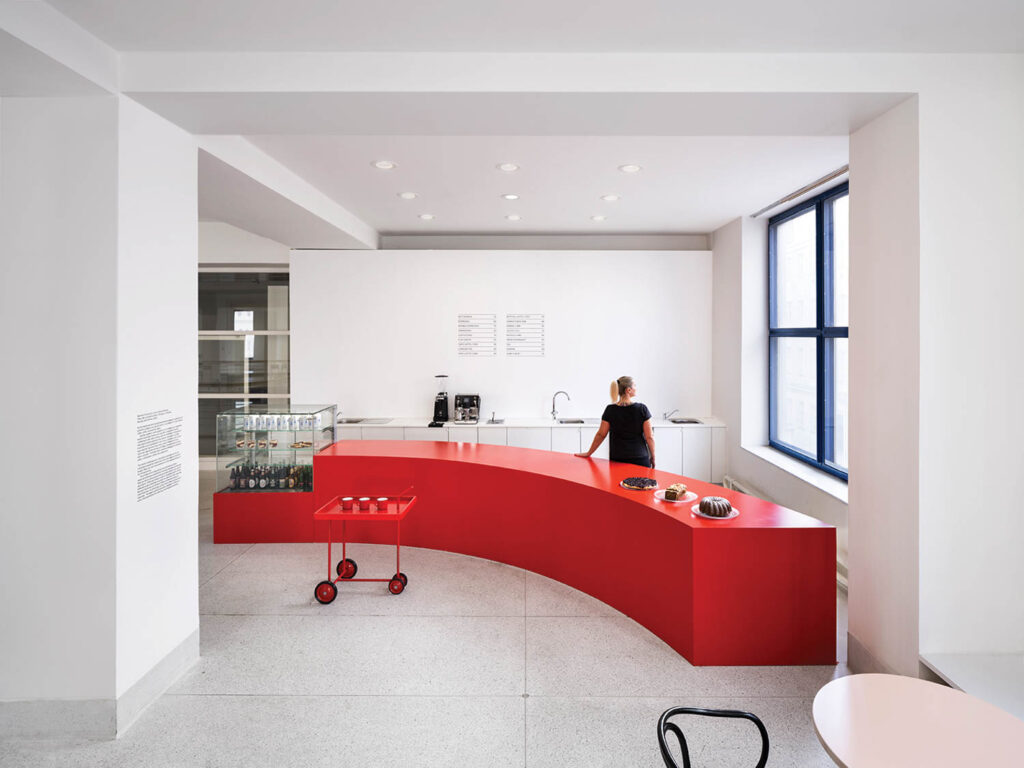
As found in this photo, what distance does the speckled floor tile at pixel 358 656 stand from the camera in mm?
2865

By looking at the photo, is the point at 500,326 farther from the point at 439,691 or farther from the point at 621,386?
the point at 439,691

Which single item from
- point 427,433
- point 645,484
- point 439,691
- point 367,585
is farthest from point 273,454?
point 645,484

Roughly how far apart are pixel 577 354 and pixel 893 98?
4660 millimetres

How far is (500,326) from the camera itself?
7.02m

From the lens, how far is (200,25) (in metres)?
2.33

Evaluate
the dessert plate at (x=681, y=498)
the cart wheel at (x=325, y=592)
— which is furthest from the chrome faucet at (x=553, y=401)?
the cart wheel at (x=325, y=592)

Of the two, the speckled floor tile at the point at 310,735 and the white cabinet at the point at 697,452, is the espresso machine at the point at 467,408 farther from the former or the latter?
the speckled floor tile at the point at 310,735

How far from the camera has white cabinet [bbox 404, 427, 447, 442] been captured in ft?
21.2

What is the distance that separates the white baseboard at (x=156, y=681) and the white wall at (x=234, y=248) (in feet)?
17.2

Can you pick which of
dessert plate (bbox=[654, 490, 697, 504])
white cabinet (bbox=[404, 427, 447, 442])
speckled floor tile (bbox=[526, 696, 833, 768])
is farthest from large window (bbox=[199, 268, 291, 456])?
speckled floor tile (bbox=[526, 696, 833, 768])

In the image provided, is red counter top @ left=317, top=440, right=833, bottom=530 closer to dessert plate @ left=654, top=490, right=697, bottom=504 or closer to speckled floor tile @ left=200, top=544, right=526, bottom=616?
dessert plate @ left=654, top=490, right=697, bottom=504

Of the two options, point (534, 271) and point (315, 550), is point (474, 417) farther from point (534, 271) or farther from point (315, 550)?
point (315, 550)

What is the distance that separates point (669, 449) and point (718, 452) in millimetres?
546

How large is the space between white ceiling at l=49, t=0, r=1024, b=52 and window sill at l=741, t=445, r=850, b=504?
9.36 feet
